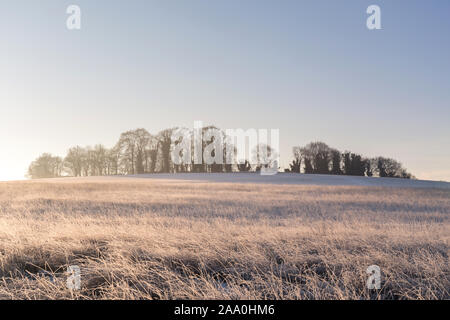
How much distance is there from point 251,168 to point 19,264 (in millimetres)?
57180

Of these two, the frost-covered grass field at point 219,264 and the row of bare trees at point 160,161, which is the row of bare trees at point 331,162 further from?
the frost-covered grass field at point 219,264

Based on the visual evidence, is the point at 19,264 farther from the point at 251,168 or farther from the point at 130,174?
the point at 251,168

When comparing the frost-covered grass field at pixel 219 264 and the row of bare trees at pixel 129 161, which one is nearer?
the frost-covered grass field at pixel 219 264

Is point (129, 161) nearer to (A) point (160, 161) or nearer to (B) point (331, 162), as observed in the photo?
(A) point (160, 161)

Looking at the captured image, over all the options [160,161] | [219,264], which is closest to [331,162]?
[160,161]

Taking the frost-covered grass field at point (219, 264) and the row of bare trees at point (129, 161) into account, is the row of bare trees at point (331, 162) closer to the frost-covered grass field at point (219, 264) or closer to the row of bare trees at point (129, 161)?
the row of bare trees at point (129, 161)

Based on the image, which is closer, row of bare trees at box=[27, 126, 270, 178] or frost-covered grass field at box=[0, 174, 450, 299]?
frost-covered grass field at box=[0, 174, 450, 299]

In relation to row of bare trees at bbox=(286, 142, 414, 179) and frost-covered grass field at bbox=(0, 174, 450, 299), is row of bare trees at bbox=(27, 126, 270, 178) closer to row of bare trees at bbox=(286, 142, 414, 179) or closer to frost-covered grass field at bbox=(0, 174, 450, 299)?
row of bare trees at bbox=(286, 142, 414, 179)

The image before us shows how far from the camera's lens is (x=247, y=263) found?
566 centimetres

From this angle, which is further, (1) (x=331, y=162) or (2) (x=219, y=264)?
(1) (x=331, y=162)

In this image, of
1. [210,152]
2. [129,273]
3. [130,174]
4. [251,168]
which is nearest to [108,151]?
[130,174]

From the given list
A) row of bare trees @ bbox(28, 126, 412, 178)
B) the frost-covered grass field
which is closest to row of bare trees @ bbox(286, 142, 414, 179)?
row of bare trees @ bbox(28, 126, 412, 178)

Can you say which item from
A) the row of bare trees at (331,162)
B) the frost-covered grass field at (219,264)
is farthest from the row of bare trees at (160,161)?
the frost-covered grass field at (219,264)

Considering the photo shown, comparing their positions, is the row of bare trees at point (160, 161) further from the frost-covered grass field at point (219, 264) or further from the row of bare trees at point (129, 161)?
the frost-covered grass field at point (219, 264)
